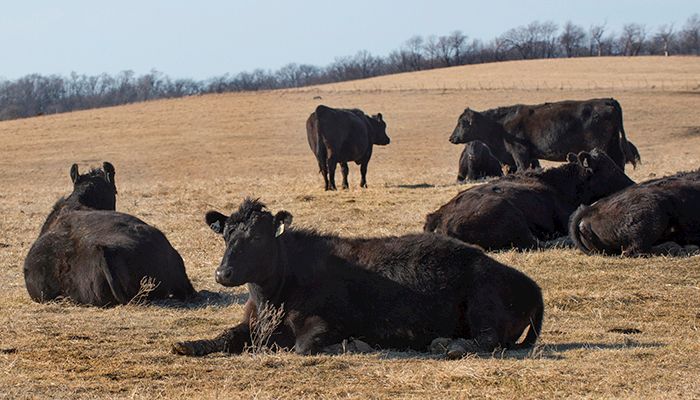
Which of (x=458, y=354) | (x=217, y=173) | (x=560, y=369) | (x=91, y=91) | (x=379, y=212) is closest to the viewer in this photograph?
(x=560, y=369)

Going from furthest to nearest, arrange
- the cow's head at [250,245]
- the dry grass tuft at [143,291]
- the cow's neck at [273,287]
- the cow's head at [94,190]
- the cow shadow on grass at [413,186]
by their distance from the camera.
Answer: the cow shadow on grass at [413,186] → the cow's head at [94,190] → the dry grass tuft at [143,291] → the cow's neck at [273,287] → the cow's head at [250,245]

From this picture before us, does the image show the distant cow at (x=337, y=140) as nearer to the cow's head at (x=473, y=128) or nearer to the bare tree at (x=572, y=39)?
A: the cow's head at (x=473, y=128)

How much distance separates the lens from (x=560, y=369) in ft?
25.0

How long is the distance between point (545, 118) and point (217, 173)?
17606 mm

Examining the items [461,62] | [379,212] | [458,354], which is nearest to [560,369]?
[458,354]

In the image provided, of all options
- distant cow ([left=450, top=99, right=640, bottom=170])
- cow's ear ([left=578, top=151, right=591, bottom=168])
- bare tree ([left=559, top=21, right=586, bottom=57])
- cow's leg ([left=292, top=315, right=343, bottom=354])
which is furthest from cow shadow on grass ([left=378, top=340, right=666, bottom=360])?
bare tree ([left=559, top=21, right=586, bottom=57])

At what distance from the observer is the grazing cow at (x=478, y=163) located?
26484 mm

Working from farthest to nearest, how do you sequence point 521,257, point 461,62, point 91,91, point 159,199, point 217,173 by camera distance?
point 91,91 → point 461,62 → point 217,173 → point 159,199 → point 521,257

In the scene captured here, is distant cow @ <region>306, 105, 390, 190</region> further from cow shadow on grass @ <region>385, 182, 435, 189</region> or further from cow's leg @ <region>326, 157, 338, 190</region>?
cow shadow on grass @ <region>385, 182, 435, 189</region>

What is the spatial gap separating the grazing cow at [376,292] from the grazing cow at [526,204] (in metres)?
5.51

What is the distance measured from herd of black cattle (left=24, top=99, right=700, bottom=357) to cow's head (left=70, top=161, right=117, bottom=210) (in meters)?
0.02

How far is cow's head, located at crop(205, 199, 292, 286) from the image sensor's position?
895 cm

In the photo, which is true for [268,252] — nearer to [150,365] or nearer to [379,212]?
[150,365]

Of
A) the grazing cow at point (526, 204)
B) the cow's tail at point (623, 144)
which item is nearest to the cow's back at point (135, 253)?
the grazing cow at point (526, 204)
